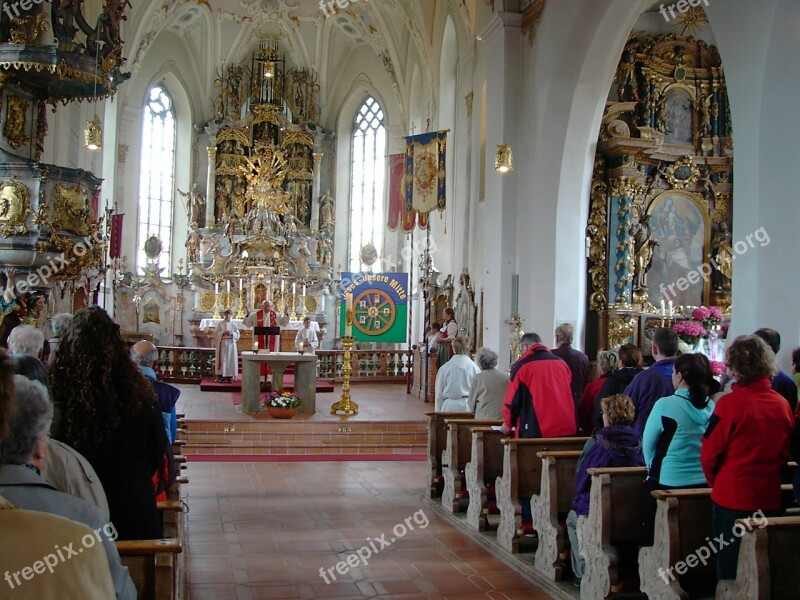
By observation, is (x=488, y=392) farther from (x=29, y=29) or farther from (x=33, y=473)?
(x=29, y=29)

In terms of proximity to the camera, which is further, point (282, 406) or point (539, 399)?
point (282, 406)

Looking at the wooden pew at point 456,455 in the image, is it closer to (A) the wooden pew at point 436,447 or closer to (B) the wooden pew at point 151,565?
(A) the wooden pew at point 436,447

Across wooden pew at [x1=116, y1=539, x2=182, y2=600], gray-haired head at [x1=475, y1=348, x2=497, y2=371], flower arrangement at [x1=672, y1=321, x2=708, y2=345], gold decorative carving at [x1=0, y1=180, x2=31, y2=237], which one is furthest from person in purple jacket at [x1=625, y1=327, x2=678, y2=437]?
gold decorative carving at [x1=0, y1=180, x2=31, y2=237]

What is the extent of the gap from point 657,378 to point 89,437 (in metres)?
3.41

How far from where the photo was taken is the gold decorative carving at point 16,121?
1203cm

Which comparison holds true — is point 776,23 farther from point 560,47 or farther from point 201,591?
point 201,591

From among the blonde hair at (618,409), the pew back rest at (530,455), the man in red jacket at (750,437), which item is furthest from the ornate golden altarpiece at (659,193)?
the man in red jacket at (750,437)

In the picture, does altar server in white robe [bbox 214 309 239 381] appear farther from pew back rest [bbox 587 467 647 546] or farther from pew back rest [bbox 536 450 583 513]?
pew back rest [bbox 587 467 647 546]

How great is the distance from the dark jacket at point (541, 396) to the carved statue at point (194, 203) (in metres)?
21.7

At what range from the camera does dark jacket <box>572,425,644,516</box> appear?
16.6 feet

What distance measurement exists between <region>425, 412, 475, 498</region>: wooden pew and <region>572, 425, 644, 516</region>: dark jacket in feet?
10.1

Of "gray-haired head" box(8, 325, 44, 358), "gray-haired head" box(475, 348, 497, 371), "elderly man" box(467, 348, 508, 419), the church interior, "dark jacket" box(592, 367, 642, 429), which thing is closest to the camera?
"gray-haired head" box(8, 325, 44, 358)

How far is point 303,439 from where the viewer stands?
37.8ft

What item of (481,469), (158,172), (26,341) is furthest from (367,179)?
(26,341)
